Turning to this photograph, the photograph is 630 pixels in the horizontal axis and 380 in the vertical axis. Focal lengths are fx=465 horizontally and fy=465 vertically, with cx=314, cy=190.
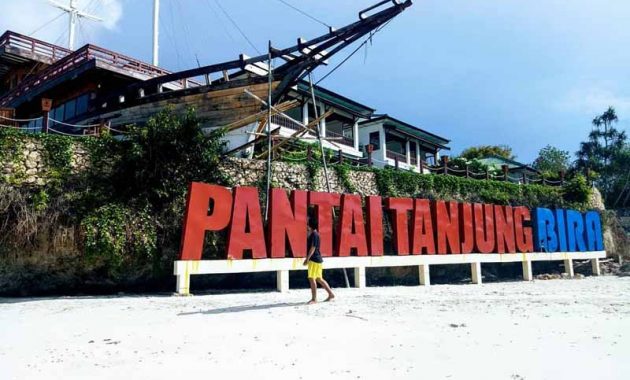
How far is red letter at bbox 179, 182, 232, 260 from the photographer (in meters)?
11.0

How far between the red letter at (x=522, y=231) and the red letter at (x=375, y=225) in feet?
23.6

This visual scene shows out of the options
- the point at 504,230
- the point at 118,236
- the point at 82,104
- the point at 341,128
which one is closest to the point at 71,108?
the point at 82,104

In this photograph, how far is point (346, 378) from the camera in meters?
4.40

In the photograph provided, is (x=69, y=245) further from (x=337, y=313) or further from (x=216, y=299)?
(x=337, y=313)

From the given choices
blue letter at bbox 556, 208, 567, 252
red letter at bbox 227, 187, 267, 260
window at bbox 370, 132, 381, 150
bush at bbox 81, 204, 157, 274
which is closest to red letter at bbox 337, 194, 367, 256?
red letter at bbox 227, 187, 267, 260

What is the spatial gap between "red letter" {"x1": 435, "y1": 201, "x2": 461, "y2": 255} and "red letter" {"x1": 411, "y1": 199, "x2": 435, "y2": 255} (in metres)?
0.32

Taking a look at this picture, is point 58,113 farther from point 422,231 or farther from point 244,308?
point 244,308

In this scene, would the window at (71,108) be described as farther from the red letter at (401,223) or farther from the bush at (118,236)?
the red letter at (401,223)

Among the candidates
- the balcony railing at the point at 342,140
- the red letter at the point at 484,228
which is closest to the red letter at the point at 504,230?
the red letter at the point at 484,228

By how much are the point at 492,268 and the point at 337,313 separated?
15.1 meters

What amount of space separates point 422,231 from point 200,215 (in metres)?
7.96

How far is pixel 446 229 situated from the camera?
16469mm

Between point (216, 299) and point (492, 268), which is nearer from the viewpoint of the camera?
point (216, 299)

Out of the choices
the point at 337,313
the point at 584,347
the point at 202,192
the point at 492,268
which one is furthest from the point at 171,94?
the point at 492,268
